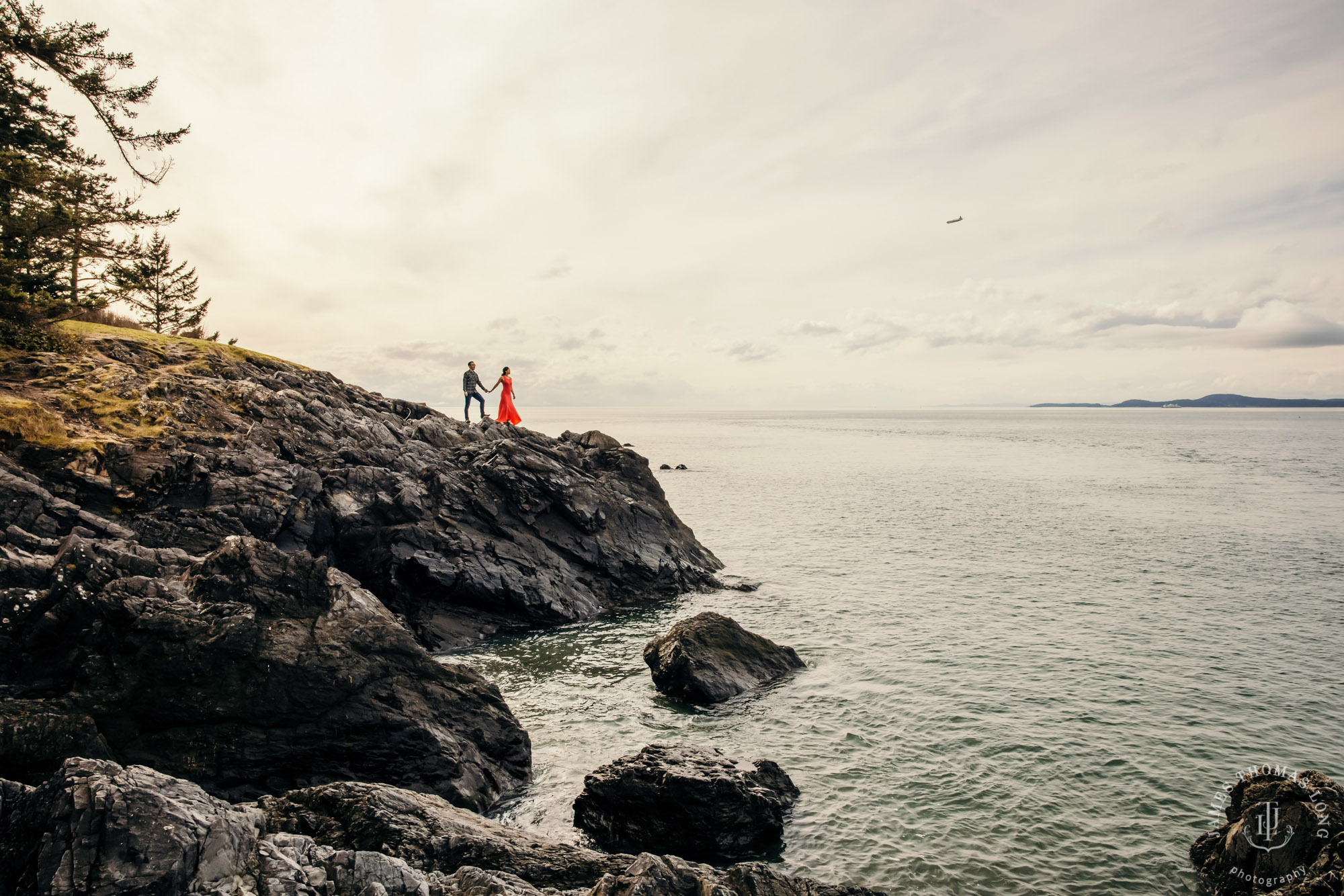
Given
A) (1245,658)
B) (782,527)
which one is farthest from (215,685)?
(782,527)

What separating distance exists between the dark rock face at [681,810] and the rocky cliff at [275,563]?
138 inches

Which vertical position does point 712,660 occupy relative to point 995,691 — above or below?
above

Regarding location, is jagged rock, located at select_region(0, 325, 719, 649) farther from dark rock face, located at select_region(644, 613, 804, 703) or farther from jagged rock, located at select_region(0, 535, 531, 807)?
dark rock face, located at select_region(644, 613, 804, 703)

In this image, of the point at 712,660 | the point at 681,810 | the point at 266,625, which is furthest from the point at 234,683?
the point at 712,660

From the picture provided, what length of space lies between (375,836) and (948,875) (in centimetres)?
1229

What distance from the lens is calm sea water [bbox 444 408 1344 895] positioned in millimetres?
16719

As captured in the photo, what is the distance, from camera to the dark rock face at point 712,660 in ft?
80.1

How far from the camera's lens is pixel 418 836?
455 inches

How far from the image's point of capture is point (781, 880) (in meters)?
11.7

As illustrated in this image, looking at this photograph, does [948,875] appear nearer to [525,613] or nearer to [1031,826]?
[1031,826]

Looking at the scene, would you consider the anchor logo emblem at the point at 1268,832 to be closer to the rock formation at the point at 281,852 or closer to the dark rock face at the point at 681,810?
the rock formation at the point at 281,852

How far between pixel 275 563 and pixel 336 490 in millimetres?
13412

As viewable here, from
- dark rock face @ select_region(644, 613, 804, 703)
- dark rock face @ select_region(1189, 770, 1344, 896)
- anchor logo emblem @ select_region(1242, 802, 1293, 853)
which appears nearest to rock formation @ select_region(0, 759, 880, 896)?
dark rock face @ select_region(1189, 770, 1344, 896)

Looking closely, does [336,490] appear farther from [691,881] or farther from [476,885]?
[691,881]
